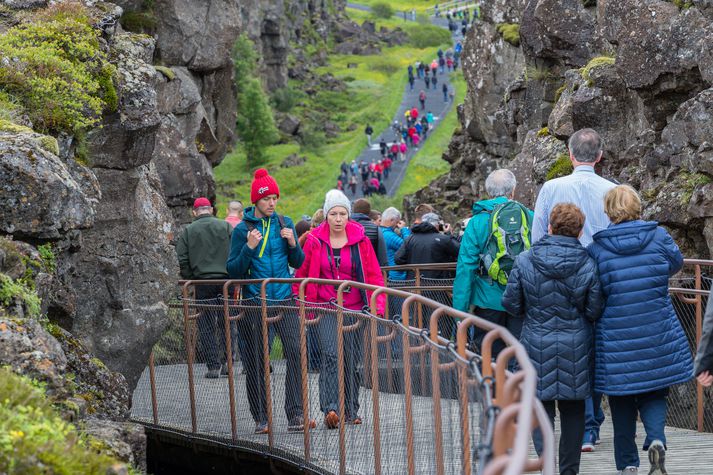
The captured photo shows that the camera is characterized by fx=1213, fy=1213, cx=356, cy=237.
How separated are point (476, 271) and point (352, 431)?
66.8 inches

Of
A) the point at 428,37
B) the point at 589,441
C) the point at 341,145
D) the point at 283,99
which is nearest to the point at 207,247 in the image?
the point at 589,441

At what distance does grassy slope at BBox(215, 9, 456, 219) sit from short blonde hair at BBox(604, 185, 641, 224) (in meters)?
59.9

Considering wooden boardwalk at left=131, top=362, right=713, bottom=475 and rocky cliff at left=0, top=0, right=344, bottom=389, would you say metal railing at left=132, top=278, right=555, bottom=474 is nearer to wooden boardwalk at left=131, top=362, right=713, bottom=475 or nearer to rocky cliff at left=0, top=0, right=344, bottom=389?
wooden boardwalk at left=131, top=362, right=713, bottom=475

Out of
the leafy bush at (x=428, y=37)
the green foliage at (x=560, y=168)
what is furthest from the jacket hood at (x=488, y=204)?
the leafy bush at (x=428, y=37)

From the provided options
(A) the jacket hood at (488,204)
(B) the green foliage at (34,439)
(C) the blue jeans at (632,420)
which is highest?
(A) the jacket hood at (488,204)

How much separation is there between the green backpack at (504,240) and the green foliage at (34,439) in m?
4.27

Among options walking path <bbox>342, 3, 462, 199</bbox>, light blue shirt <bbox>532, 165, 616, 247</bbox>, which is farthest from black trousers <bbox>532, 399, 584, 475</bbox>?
walking path <bbox>342, 3, 462, 199</bbox>

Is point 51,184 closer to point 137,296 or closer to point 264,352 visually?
point 264,352

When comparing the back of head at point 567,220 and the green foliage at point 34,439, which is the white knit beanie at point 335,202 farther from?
the green foliage at point 34,439

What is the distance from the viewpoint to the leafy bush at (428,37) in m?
165

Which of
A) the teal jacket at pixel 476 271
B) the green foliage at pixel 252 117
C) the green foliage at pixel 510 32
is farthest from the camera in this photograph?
the green foliage at pixel 252 117

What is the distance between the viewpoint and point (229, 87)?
36.9 metres

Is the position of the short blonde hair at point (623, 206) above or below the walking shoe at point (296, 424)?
above

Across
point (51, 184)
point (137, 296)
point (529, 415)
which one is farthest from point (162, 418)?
point (529, 415)
